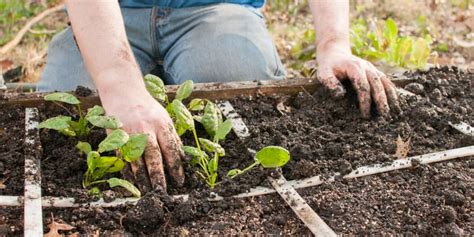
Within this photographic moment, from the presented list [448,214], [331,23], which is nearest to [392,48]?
[331,23]

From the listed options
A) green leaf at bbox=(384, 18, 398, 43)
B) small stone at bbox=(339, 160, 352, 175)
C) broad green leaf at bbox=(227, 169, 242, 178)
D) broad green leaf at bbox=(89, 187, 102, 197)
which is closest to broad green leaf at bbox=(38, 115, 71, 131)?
broad green leaf at bbox=(89, 187, 102, 197)

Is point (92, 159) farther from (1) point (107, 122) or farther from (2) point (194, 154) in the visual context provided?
(2) point (194, 154)

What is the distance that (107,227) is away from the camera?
5.69 ft

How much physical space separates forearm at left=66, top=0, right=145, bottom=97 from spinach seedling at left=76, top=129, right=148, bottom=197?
23 cm

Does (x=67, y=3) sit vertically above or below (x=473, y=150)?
above

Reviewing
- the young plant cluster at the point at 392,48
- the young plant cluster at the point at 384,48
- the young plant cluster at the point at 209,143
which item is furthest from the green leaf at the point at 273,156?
the young plant cluster at the point at 392,48

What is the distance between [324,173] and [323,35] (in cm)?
91

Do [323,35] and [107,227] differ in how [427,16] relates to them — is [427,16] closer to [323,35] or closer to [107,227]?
[323,35]

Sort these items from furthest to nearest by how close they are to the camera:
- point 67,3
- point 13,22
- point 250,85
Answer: point 13,22, point 250,85, point 67,3

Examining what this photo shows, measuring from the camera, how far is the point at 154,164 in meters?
1.88

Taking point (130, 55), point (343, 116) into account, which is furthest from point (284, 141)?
point (130, 55)

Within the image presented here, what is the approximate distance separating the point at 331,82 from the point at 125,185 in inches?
40.7

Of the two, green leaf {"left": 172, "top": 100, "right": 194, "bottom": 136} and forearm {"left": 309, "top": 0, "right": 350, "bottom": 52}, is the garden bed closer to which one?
green leaf {"left": 172, "top": 100, "right": 194, "bottom": 136}

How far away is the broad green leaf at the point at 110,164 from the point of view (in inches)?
75.2
